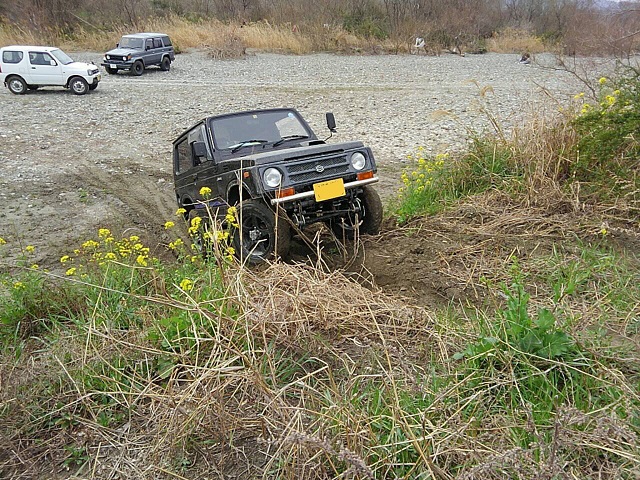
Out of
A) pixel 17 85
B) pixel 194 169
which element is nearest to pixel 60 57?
pixel 17 85

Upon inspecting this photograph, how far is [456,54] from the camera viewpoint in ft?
101

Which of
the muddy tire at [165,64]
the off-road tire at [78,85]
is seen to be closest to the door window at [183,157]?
the off-road tire at [78,85]

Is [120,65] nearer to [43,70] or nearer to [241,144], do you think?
[43,70]

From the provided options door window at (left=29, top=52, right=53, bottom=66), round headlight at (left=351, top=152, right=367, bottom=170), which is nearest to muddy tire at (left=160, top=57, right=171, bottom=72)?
door window at (left=29, top=52, right=53, bottom=66)

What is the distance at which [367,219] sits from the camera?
19.6 ft

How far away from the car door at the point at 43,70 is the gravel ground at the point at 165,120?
49 centimetres

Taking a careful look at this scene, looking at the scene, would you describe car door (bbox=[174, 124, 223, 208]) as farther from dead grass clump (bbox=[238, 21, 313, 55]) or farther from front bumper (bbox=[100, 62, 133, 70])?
dead grass clump (bbox=[238, 21, 313, 55])

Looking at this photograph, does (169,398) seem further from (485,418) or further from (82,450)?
(485,418)

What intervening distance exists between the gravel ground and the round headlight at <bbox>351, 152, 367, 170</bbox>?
6.00ft

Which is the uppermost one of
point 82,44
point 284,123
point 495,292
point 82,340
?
point 82,44

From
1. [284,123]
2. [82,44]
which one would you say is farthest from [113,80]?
[284,123]

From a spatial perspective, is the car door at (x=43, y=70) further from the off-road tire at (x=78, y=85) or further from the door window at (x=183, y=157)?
the door window at (x=183, y=157)

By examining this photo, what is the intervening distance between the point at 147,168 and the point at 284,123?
4.83 metres

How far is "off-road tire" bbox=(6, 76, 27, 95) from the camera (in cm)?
1808
